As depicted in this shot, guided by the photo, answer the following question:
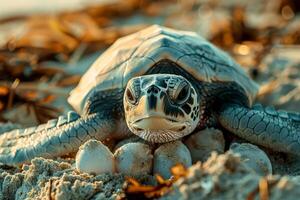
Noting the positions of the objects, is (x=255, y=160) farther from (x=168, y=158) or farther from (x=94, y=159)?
(x=94, y=159)

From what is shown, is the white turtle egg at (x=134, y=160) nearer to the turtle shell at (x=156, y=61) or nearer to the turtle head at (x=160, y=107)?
the turtle head at (x=160, y=107)

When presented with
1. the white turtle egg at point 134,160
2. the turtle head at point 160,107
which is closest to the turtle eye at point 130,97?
the turtle head at point 160,107

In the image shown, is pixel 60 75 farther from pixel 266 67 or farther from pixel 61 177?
pixel 61 177

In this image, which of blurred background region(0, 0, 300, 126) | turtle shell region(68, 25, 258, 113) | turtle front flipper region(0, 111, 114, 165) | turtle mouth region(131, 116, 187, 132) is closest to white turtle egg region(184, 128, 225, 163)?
turtle mouth region(131, 116, 187, 132)

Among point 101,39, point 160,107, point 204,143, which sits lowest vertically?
point 204,143

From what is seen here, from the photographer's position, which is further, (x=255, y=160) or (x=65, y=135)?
→ (x=65, y=135)

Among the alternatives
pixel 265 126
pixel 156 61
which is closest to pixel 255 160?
pixel 265 126
